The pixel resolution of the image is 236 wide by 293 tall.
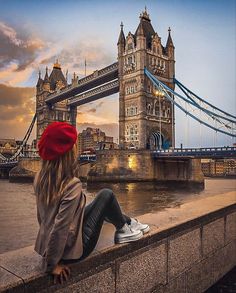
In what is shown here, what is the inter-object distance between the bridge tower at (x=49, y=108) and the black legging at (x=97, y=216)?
2270 inches

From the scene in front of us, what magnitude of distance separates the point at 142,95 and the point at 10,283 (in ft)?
117

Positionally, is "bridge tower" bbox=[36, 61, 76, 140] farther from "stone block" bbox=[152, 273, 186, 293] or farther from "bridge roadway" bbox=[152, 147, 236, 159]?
"stone block" bbox=[152, 273, 186, 293]

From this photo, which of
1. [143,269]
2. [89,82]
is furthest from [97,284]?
[89,82]

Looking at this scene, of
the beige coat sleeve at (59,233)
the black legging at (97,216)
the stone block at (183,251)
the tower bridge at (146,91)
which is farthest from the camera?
the tower bridge at (146,91)

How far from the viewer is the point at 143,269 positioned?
2.39 meters

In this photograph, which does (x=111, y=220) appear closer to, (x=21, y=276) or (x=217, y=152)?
(x=21, y=276)

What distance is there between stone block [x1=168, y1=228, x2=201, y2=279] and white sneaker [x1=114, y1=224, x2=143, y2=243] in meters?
0.55

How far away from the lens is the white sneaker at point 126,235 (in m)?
2.22

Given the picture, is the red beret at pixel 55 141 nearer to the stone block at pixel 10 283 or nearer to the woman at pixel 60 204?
the woman at pixel 60 204

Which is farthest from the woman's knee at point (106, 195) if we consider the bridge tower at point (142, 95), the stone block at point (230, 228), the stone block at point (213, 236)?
the bridge tower at point (142, 95)

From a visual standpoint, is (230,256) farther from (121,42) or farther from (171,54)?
(171,54)

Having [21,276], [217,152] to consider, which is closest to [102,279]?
[21,276]

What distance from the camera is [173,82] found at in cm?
4075

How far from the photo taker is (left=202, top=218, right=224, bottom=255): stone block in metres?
3.22
